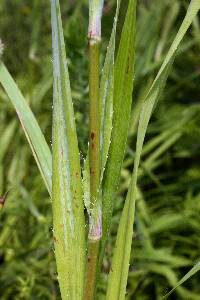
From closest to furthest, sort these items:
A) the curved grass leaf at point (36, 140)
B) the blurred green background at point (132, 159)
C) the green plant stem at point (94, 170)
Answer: the green plant stem at point (94, 170) → the curved grass leaf at point (36, 140) → the blurred green background at point (132, 159)

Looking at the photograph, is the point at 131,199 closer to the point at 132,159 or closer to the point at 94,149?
the point at 94,149

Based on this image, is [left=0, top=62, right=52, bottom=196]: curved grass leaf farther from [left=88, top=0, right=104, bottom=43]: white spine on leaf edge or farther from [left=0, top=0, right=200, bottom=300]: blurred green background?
[left=0, top=0, right=200, bottom=300]: blurred green background

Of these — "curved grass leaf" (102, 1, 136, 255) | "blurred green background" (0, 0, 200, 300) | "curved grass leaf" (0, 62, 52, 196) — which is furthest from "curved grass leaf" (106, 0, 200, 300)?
"blurred green background" (0, 0, 200, 300)

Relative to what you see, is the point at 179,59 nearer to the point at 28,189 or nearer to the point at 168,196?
the point at 168,196

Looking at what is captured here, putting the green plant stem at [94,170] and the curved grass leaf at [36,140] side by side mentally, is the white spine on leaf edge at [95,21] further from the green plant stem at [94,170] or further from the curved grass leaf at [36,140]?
the curved grass leaf at [36,140]

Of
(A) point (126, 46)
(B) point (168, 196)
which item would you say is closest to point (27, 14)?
(B) point (168, 196)

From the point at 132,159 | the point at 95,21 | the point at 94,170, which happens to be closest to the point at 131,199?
the point at 94,170

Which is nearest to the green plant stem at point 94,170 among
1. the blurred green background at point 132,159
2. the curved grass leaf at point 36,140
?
the curved grass leaf at point 36,140
